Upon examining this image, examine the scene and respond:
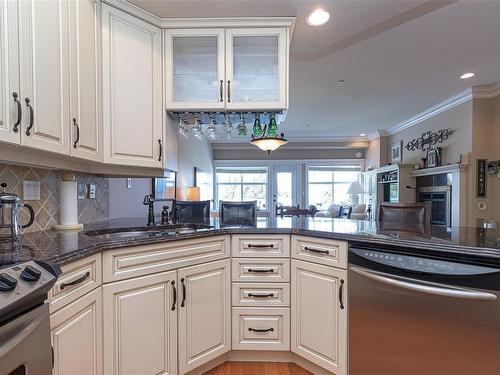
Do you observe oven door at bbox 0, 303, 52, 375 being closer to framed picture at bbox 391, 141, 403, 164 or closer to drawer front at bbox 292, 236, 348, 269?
drawer front at bbox 292, 236, 348, 269

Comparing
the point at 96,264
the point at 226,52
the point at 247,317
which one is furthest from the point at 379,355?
the point at 226,52

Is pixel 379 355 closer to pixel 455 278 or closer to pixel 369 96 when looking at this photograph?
pixel 455 278

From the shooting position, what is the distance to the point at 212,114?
7.07 ft

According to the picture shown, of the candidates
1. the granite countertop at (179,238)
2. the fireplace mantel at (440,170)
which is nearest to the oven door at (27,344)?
the granite countertop at (179,238)

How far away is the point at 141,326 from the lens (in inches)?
57.2

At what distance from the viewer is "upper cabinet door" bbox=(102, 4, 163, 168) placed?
1.77m

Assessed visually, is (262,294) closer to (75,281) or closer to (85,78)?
(75,281)

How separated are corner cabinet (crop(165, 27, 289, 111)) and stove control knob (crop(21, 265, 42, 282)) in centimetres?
140

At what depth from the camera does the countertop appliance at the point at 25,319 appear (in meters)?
0.75

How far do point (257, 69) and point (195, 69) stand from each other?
17.7 inches

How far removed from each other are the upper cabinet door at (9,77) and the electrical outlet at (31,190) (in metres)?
0.56

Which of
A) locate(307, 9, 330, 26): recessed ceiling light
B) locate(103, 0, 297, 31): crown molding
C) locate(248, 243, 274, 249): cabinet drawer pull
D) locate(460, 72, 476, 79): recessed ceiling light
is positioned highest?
locate(460, 72, 476, 79): recessed ceiling light

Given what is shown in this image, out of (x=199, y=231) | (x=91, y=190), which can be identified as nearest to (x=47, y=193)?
(x=91, y=190)

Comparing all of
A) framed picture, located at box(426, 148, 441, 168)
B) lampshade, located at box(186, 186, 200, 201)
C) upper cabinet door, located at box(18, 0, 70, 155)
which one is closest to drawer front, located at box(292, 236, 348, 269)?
upper cabinet door, located at box(18, 0, 70, 155)
